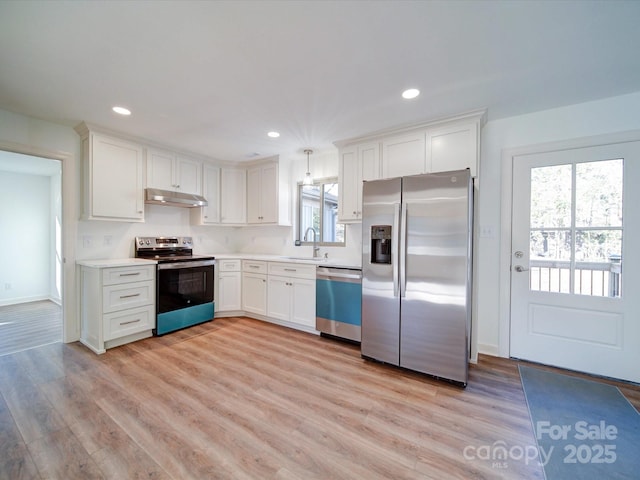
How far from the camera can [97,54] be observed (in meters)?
1.83

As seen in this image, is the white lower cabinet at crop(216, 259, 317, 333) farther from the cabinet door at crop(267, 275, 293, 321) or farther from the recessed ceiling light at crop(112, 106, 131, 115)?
the recessed ceiling light at crop(112, 106, 131, 115)

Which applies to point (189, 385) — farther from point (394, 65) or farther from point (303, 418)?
point (394, 65)

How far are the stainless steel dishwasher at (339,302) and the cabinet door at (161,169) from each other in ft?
7.85

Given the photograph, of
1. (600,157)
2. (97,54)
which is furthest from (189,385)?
(600,157)

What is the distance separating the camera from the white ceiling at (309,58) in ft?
4.81

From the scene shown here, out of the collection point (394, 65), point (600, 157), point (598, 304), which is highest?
point (394, 65)

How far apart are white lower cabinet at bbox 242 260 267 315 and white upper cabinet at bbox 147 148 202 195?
4.53 feet

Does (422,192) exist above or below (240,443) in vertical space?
above

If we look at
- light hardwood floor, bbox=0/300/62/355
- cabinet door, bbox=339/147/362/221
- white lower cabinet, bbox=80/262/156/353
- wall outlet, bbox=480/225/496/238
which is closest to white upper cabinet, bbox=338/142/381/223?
cabinet door, bbox=339/147/362/221

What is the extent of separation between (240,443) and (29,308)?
16.7 feet

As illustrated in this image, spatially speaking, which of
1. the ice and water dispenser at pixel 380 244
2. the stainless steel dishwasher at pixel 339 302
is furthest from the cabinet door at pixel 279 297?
the ice and water dispenser at pixel 380 244

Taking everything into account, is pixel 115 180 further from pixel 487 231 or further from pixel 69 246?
pixel 487 231

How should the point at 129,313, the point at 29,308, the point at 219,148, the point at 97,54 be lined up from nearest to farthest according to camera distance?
1. the point at 97,54
2. the point at 129,313
3. the point at 219,148
4. the point at 29,308

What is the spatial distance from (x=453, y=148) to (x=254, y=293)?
3.10 meters
